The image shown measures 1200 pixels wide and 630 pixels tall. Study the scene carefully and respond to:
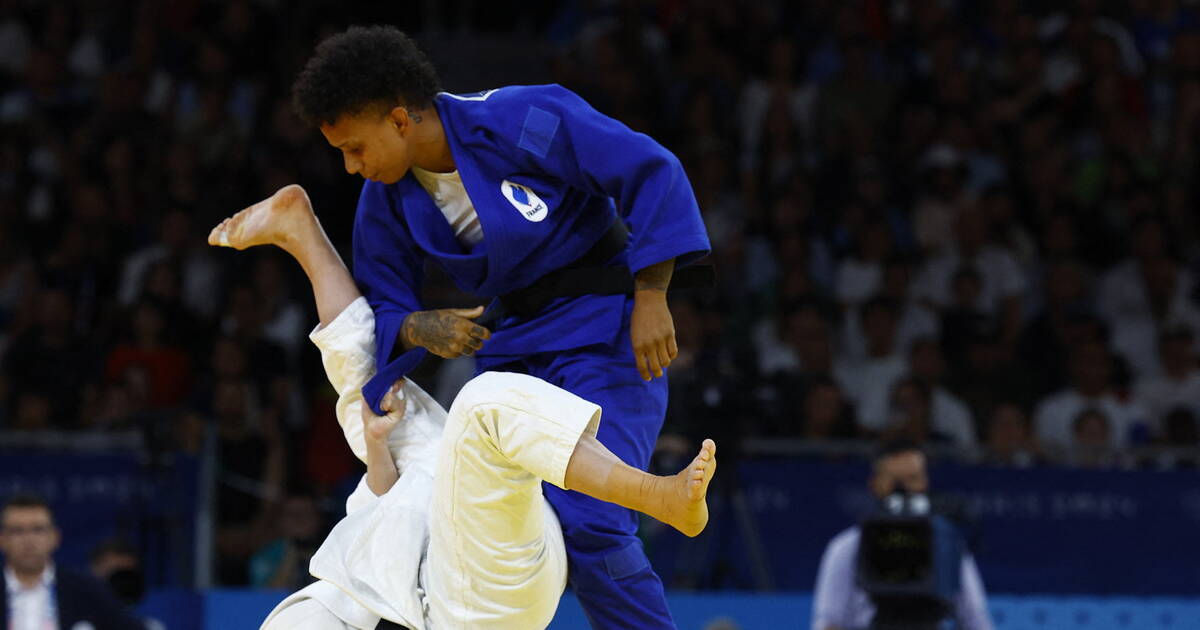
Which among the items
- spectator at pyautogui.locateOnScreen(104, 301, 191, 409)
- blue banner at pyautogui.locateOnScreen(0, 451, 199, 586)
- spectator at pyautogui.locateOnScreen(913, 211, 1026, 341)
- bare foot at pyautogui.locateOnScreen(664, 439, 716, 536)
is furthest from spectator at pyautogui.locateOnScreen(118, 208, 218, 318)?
bare foot at pyautogui.locateOnScreen(664, 439, 716, 536)

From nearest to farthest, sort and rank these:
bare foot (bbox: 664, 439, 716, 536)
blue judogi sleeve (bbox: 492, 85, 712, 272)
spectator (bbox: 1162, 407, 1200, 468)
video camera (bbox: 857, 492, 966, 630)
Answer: bare foot (bbox: 664, 439, 716, 536)
blue judogi sleeve (bbox: 492, 85, 712, 272)
video camera (bbox: 857, 492, 966, 630)
spectator (bbox: 1162, 407, 1200, 468)

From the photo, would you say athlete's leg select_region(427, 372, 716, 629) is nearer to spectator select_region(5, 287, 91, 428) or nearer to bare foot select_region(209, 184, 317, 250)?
bare foot select_region(209, 184, 317, 250)

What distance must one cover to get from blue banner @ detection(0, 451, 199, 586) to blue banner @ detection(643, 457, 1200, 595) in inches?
73.3

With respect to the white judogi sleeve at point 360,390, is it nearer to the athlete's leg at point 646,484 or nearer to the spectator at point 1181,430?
the athlete's leg at point 646,484

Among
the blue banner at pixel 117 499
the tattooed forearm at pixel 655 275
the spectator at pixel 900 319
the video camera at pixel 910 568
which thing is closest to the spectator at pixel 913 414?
the spectator at pixel 900 319

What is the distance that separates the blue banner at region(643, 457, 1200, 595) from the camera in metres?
6.71

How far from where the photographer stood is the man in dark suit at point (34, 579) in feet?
19.1

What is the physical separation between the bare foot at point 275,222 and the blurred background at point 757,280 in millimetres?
2509

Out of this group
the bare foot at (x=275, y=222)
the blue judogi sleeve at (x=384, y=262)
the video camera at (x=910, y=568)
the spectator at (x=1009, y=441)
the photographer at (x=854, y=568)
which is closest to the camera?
the blue judogi sleeve at (x=384, y=262)

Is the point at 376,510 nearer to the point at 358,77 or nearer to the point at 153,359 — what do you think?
the point at 358,77

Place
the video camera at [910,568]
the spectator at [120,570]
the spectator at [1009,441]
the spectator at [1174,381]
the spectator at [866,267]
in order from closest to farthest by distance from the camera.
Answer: the video camera at [910,568]
the spectator at [120,570]
the spectator at [1009,441]
the spectator at [1174,381]
the spectator at [866,267]

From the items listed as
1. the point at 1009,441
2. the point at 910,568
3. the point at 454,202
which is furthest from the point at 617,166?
the point at 1009,441

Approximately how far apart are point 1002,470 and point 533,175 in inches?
148

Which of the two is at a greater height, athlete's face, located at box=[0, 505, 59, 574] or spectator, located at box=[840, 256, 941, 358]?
spectator, located at box=[840, 256, 941, 358]
